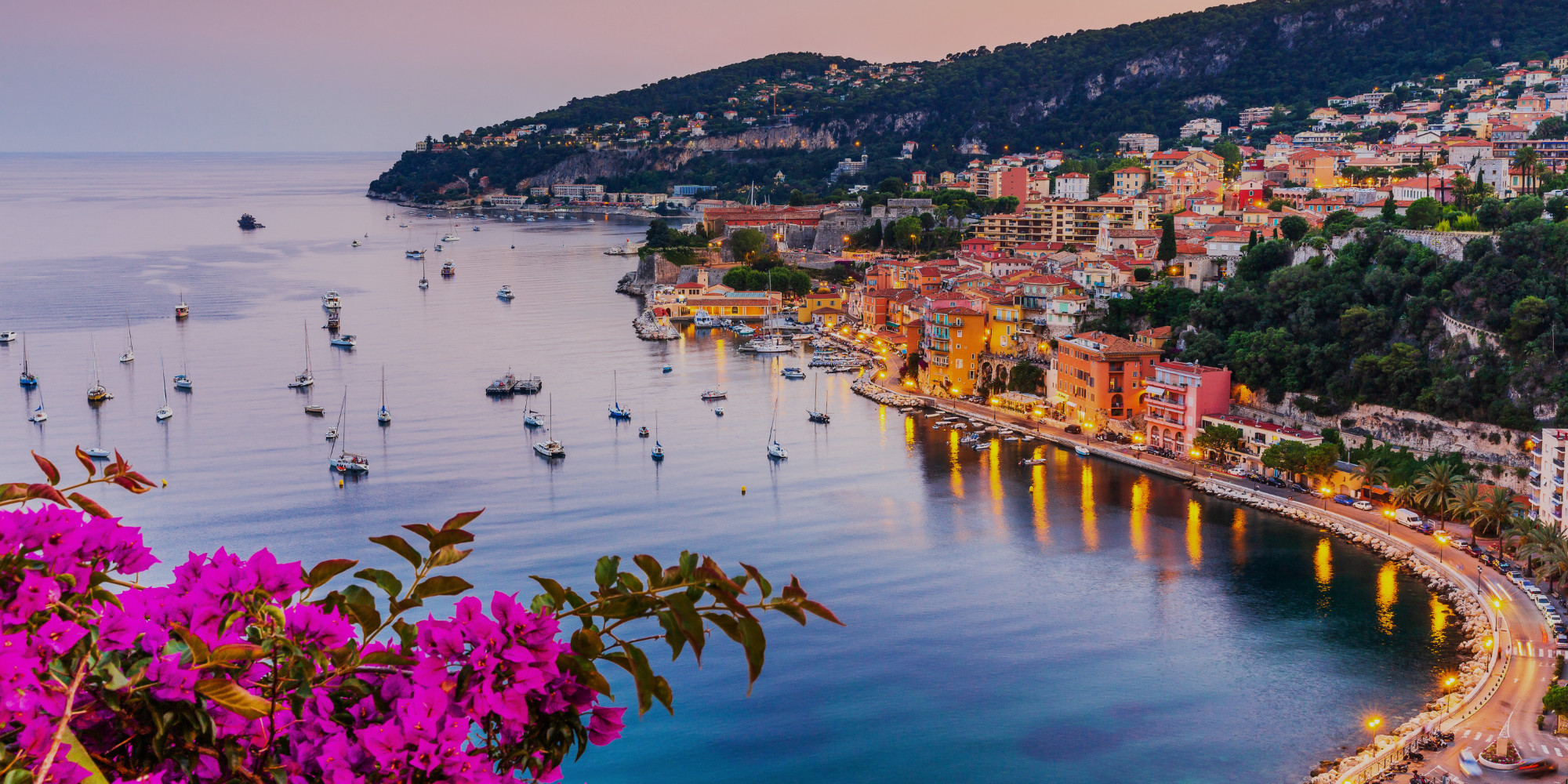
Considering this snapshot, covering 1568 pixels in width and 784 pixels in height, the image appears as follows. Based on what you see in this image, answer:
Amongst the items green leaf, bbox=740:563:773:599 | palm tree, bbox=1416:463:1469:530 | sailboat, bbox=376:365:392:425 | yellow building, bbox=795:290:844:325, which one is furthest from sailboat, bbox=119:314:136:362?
green leaf, bbox=740:563:773:599

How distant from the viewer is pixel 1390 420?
571 inches

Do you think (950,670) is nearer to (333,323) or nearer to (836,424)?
(836,424)

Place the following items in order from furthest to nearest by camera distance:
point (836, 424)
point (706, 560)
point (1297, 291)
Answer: point (836, 424)
point (1297, 291)
point (706, 560)

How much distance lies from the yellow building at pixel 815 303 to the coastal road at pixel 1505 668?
14813 millimetres

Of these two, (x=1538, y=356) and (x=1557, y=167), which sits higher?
(x=1557, y=167)

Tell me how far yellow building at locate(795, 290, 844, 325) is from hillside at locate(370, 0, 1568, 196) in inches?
772

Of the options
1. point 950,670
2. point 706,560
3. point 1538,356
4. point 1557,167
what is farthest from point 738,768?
point 1557,167

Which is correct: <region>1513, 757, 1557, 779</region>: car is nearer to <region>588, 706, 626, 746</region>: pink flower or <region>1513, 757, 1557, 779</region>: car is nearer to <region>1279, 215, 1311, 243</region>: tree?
<region>588, 706, 626, 746</region>: pink flower

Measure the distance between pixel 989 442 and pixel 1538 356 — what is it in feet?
20.0

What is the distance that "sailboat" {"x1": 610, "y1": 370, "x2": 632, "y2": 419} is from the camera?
18.1 metres

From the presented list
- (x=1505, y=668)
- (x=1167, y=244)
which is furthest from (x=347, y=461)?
(x=1167, y=244)

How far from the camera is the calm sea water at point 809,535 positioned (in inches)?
341

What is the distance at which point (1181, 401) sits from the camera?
52.3 ft

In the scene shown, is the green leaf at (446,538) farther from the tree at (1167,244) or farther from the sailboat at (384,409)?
the tree at (1167,244)
